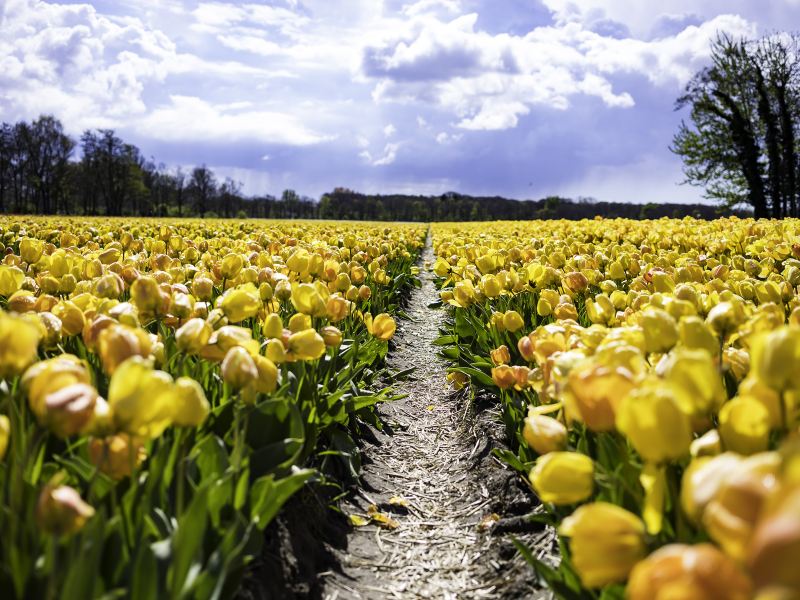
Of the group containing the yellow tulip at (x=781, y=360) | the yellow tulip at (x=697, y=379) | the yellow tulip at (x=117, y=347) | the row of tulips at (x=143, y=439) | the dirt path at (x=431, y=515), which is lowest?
the dirt path at (x=431, y=515)

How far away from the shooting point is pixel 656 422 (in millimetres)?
1221

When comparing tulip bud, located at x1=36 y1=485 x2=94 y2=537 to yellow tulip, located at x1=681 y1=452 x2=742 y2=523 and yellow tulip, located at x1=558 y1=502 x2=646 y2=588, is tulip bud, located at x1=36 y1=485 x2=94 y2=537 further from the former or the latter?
yellow tulip, located at x1=681 y1=452 x2=742 y2=523

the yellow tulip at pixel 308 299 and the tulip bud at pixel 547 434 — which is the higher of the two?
the yellow tulip at pixel 308 299

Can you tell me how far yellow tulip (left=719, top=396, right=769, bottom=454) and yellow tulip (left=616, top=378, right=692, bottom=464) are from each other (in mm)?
160

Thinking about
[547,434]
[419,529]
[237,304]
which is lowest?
[419,529]

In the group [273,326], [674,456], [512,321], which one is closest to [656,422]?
[674,456]

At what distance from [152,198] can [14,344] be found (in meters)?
108

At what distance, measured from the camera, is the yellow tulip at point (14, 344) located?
4.87ft

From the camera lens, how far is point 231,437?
2.41 meters

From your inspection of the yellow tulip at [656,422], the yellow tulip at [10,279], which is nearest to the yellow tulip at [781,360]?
the yellow tulip at [656,422]

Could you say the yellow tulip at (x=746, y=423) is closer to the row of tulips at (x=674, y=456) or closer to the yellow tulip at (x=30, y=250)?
the row of tulips at (x=674, y=456)

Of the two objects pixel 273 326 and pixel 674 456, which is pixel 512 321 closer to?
pixel 273 326

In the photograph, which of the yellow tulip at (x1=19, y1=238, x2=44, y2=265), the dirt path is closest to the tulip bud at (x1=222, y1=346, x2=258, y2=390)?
the dirt path

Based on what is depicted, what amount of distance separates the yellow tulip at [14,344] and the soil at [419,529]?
1084mm
